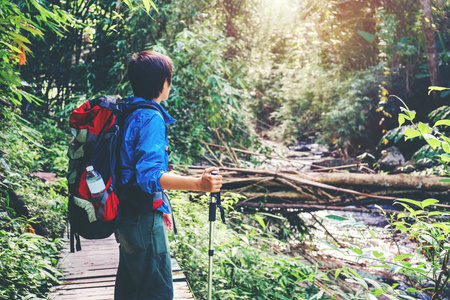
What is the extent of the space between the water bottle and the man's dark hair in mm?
511

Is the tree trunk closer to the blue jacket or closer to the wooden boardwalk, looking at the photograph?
the wooden boardwalk

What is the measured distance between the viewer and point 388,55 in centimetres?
1229

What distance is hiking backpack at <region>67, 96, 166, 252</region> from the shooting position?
194 centimetres

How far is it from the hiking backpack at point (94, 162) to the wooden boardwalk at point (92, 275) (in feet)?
4.38

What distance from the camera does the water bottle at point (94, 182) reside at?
6.27 feet

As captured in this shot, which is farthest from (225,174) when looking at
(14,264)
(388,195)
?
(14,264)

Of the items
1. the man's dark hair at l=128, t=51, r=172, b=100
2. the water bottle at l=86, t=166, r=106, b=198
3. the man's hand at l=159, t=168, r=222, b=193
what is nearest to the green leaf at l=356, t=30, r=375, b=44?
the man's dark hair at l=128, t=51, r=172, b=100

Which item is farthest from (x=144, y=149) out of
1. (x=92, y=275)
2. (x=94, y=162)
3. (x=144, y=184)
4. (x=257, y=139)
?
(x=257, y=139)

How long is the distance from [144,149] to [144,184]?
7.0 inches

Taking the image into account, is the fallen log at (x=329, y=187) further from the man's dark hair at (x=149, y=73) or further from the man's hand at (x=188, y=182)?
the man's hand at (x=188, y=182)

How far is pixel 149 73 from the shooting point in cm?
210

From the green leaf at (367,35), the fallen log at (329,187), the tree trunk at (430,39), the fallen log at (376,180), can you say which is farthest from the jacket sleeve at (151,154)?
the green leaf at (367,35)

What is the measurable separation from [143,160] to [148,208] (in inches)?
11.4

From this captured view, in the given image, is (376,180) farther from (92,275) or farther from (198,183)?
(198,183)
